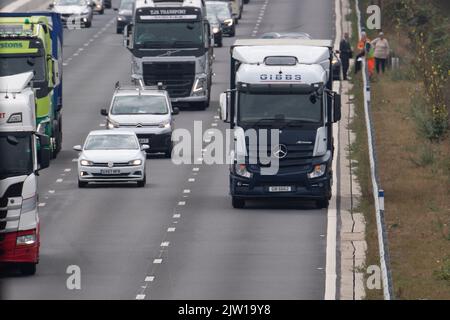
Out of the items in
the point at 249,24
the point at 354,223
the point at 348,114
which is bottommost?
the point at 249,24

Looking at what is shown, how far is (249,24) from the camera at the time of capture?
9231 cm

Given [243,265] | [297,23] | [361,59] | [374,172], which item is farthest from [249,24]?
[243,265]

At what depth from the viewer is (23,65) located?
49562 mm

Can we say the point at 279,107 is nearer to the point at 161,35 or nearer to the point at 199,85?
the point at 161,35

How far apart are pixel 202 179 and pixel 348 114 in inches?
573

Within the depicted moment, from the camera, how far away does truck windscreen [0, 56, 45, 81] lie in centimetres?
4900

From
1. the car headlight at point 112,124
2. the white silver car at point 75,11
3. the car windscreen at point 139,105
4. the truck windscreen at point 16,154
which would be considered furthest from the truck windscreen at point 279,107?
the white silver car at point 75,11

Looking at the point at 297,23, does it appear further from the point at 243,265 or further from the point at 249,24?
the point at 243,265

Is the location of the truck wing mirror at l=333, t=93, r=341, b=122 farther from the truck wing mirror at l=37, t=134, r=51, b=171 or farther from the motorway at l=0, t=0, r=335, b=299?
the truck wing mirror at l=37, t=134, r=51, b=171

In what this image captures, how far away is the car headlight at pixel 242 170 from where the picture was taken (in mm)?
40750

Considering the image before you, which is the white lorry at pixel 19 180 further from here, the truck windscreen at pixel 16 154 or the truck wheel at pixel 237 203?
the truck wheel at pixel 237 203

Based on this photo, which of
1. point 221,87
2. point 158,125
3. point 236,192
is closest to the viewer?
point 236,192

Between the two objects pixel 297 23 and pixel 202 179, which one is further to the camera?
pixel 297 23

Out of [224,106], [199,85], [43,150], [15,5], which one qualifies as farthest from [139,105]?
[15,5]
